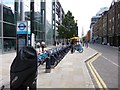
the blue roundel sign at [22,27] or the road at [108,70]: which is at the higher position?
the blue roundel sign at [22,27]

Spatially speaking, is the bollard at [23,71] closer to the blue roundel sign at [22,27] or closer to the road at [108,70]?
the road at [108,70]

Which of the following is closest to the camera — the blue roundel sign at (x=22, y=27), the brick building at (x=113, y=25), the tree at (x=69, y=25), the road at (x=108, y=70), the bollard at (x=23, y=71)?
the bollard at (x=23, y=71)

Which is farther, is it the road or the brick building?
the brick building

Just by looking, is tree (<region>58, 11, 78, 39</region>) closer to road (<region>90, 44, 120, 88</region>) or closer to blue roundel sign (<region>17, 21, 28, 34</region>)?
road (<region>90, 44, 120, 88</region>)

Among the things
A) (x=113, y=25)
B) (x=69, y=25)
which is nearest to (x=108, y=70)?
(x=69, y=25)

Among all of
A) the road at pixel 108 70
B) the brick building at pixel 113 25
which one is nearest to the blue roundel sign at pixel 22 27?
the road at pixel 108 70

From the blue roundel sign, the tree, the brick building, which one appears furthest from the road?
the brick building

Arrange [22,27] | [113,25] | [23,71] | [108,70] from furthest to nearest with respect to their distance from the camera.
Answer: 1. [113,25]
2. [108,70]
3. [22,27]
4. [23,71]

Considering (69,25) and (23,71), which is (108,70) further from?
(69,25)

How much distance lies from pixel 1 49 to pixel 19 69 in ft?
65.0

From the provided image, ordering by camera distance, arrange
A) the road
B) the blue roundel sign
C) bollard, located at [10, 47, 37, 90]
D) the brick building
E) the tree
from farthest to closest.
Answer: the brick building, the tree, the blue roundel sign, the road, bollard, located at [10, 47, 37, 90]

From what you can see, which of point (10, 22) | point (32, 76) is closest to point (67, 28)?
point (10, 22)

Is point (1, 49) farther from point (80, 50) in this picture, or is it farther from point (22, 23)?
point (22, 23)

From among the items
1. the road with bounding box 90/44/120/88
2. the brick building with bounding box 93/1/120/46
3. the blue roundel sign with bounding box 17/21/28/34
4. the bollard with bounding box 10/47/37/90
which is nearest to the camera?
the bollard with bounding box 10/47/37/90
